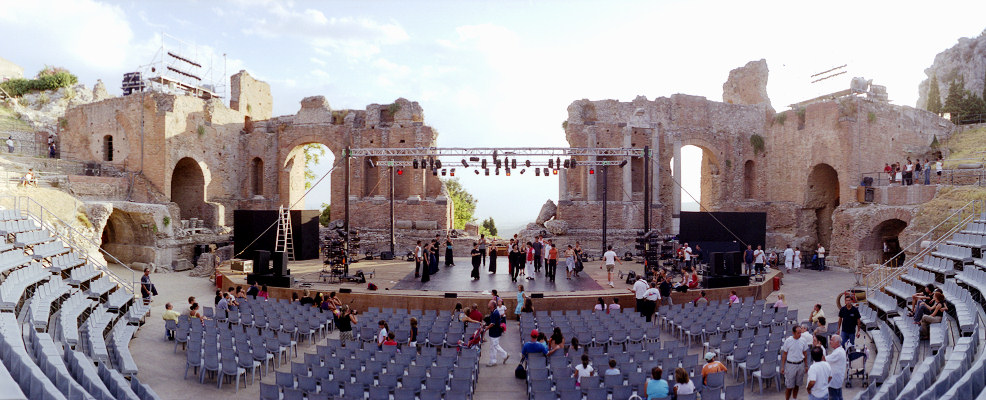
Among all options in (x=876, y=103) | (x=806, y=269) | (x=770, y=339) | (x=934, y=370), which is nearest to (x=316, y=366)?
(x=770, y=339)

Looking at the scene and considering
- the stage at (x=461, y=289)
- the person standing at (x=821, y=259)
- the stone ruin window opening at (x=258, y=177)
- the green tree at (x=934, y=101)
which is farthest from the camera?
the green tree at (x=934, y=101)

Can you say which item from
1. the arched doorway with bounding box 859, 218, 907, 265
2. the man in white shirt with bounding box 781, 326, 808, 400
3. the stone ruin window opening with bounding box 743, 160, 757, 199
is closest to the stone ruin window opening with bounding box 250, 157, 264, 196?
the stone ruin window opening with bounding box 743, 160, 757, 199

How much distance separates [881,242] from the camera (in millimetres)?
24797

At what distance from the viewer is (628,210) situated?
28516 millimetres

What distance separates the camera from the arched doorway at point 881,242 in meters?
24.2

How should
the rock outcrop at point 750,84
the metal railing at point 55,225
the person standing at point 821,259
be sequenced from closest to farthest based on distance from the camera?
1. the metal railing at point 55,225
2. the person standing at point 821,259
3. the rock outcrop at point 750,84

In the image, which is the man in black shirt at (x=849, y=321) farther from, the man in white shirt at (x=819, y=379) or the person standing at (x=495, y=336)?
the person standing at (x=495, y=336)

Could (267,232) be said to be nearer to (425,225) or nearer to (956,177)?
(425,225)

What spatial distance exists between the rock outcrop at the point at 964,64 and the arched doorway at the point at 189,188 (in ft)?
162

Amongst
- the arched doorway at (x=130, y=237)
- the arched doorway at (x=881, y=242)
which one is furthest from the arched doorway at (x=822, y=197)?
the arched doorway at (x=130, y=237)

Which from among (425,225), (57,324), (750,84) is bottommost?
(57,324)

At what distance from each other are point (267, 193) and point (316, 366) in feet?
83.3

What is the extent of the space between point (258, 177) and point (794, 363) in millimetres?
30645

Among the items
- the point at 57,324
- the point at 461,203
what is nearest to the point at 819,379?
the point at 57,324
